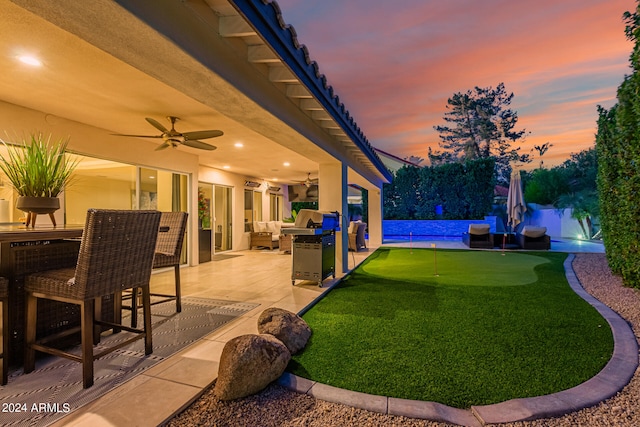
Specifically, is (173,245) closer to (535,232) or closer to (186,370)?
(186,370)

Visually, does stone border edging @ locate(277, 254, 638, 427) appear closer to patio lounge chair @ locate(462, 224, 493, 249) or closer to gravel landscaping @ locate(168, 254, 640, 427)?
gravel landscaping @ locate(168, 254, 640, 427)

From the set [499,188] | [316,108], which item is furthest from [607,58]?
[499,188]

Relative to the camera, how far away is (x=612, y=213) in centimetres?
518

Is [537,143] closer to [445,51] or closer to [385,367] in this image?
[445,51]

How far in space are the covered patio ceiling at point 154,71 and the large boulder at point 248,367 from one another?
2.03 metres

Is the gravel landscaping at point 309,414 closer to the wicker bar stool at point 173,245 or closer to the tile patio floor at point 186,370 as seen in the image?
the tile patio floor at point 186,370

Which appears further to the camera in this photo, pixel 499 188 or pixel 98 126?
pixel 499 188

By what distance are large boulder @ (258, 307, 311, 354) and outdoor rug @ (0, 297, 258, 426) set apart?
2.38ft

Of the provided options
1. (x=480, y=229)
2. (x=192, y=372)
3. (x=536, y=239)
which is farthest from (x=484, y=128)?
(x=192, y=372)

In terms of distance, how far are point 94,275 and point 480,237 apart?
35.1ft

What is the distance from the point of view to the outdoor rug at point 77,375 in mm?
1778

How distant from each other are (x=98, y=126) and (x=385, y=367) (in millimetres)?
5763

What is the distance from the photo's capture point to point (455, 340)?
2770mm

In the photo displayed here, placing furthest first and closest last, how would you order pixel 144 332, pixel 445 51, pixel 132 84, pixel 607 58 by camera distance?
pixel 607 58, pixel 445 51, pixel 132 84, pixel 144 332
